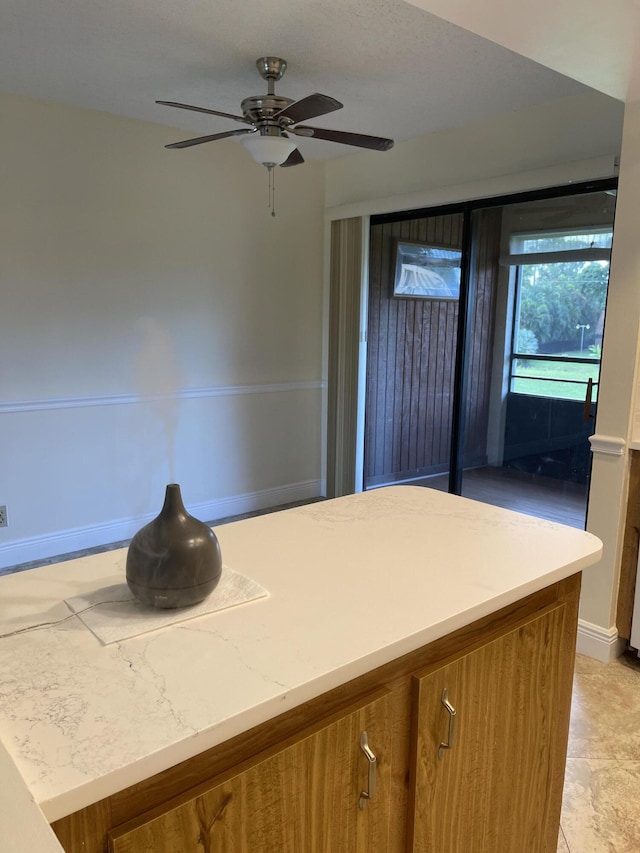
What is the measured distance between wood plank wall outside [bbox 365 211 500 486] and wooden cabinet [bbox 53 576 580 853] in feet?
8.44

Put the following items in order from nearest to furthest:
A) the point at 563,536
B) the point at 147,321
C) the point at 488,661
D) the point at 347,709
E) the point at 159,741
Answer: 1. the point at 159,741
2. the point at 347,709
3. the point at 488,661
4. the point at 563,536
5. the point at 147,321

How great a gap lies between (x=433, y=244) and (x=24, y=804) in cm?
391

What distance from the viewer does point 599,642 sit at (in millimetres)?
2666

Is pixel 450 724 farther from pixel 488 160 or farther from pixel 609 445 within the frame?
pixel 488 160

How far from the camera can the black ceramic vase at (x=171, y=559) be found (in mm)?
1062

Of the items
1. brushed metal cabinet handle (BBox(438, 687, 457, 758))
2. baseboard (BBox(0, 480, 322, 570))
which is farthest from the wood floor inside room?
brushed metal cabinet handle (BBox(438, 687, 457, 758))

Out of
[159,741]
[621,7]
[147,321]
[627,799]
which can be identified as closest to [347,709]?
[159,741]

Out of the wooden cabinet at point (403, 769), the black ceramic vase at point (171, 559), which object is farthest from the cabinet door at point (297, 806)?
the black ceramic vase at point (171, 559)

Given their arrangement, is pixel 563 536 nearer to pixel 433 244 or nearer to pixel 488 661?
pixel 488 661

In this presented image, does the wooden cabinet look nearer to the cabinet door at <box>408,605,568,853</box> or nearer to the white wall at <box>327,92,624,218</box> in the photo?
the cabinet door at <box>408,605,568,853</box>

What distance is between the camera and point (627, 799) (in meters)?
1.95

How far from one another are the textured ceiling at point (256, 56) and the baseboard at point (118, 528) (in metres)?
2.36

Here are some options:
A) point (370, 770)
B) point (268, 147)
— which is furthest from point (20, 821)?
point (268, 147)

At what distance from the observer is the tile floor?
1822 millimetres
